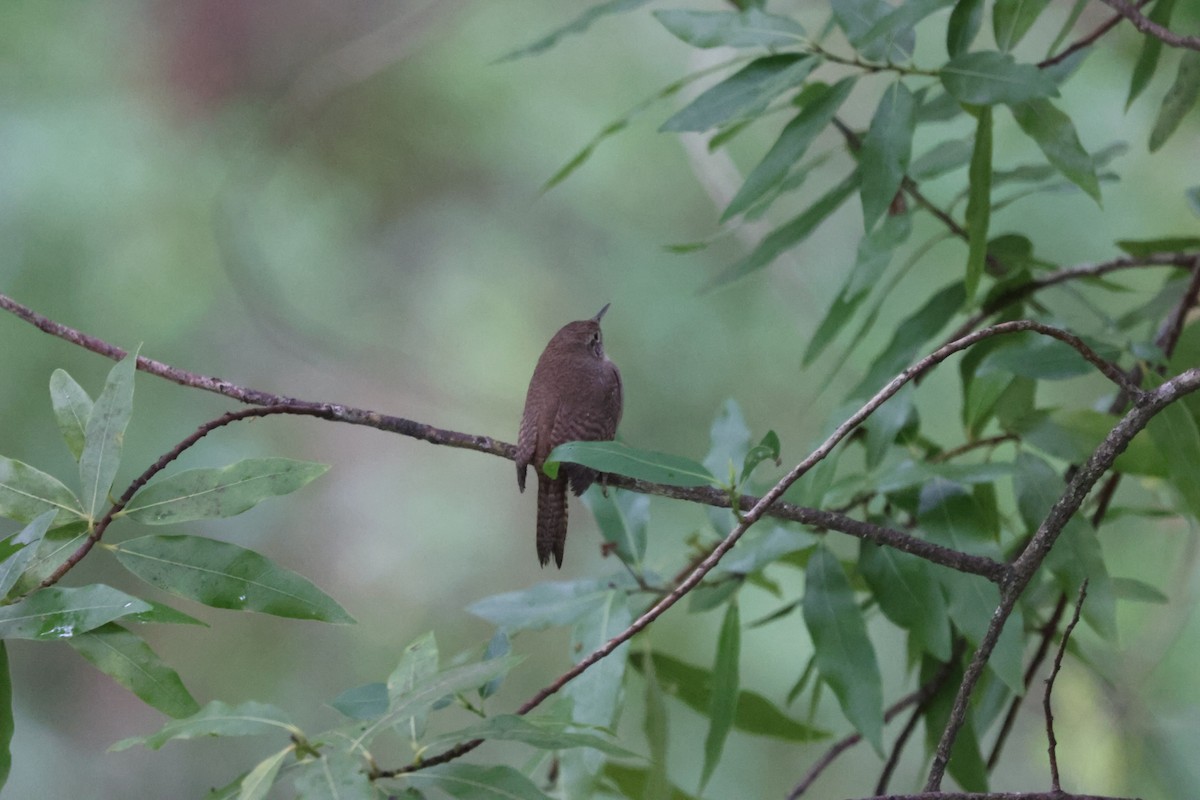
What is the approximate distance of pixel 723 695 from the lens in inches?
66.1

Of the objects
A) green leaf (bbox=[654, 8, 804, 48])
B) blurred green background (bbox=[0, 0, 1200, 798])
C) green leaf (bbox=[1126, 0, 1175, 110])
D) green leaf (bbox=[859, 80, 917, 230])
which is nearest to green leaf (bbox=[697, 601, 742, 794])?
green leaf (bbox=[859, 80, 917, 230])

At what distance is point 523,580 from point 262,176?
183cm

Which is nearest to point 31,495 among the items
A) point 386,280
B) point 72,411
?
point 72,411

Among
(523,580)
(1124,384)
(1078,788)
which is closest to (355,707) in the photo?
(1124,384)

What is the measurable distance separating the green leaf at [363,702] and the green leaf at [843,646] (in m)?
0.65

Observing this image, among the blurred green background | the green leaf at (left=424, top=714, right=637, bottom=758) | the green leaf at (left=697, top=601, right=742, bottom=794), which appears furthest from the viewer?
the blurred green background

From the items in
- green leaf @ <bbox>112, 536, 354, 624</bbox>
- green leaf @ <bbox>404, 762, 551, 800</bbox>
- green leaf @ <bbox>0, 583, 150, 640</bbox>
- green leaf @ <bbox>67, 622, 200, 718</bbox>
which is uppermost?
green leaf @ <bbox>112, 536, 354, 624</bbox>

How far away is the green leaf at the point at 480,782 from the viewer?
104 centimetres

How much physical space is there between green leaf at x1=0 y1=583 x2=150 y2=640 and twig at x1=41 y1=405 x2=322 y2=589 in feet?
0.08

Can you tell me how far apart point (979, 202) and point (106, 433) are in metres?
1.20

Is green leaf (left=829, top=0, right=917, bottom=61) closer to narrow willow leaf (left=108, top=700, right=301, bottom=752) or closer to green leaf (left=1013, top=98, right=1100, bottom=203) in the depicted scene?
green leaf (left=1013, top=98, right=1100, bottom=203)

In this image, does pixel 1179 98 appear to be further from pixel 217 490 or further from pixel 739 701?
pixel 217 490

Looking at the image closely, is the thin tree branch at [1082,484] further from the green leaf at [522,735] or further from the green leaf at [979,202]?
the green leaf at [979,202]

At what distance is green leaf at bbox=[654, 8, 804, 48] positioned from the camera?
1643 mm
